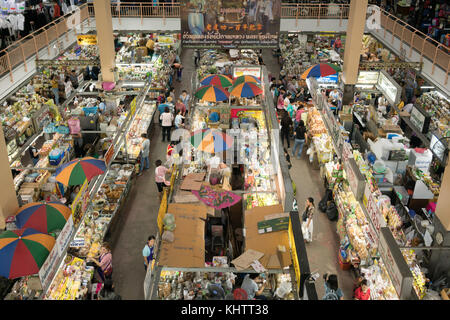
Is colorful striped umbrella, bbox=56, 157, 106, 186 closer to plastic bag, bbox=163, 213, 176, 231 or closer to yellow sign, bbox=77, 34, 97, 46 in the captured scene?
plastic bag, bbox=163, 213, 176, 231

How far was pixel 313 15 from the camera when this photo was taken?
19.8 m

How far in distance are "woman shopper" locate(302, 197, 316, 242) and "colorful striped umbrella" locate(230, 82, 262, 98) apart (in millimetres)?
4819

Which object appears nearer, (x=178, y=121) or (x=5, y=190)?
(x=5, y=190)

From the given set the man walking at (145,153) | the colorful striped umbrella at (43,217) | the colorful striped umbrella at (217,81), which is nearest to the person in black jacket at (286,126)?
the colorful striped umbrella at (217,81)

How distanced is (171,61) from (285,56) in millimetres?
5549

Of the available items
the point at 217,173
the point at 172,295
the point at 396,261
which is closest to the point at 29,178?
the point at 217,173

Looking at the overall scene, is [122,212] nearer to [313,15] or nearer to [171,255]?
[171,255]

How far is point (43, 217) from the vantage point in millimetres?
8375

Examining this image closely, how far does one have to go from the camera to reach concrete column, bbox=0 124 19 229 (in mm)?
8461

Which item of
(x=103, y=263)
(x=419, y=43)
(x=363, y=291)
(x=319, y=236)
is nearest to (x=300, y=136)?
(x=319, y=236)

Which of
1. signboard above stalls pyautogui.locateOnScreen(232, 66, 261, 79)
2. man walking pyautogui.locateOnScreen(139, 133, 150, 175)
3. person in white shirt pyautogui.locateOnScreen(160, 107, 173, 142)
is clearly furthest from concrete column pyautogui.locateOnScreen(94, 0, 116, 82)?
signboard above stalls pyautogui.locateOnScreen(232, 66, 261, 79)

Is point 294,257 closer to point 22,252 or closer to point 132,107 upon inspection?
point 22,252

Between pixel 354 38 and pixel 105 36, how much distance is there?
8225 mm
